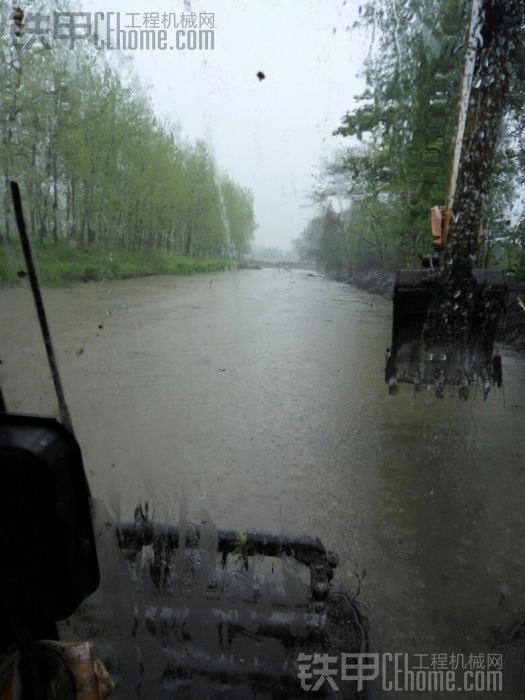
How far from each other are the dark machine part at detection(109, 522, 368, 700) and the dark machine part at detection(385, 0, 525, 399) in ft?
5.08

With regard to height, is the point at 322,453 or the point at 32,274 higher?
the point at 32,274

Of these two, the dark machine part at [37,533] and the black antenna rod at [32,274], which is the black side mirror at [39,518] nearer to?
the dark machine part at [37,533]

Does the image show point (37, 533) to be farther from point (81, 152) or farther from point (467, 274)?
point (467, 274)

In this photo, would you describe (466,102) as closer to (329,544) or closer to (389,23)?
A: (389,23)

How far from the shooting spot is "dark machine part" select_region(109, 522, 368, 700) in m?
1.54

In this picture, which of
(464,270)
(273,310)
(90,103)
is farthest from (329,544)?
(273,310)

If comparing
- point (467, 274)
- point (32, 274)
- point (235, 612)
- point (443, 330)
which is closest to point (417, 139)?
point (467, 274)

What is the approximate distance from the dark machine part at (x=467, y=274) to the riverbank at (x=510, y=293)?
0.25 m

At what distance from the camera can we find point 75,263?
1.51 meters

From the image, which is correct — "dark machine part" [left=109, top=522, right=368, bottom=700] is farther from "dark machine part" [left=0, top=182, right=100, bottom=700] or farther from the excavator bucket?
the excavator bucket

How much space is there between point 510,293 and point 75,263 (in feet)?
9.17

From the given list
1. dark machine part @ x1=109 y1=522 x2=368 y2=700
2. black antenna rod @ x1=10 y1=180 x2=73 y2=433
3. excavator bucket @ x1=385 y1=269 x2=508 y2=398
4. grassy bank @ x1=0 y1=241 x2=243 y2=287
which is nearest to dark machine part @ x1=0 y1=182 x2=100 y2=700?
black antenna rod @ x1=10 y1=180 x2=73 y2=433

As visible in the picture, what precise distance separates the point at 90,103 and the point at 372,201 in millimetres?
1712

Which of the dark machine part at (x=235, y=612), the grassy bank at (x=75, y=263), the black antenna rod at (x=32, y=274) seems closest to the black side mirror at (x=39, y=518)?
the black antenna rod at (x=32, y=274)
